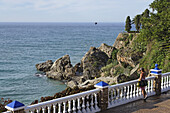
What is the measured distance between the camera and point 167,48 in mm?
24625

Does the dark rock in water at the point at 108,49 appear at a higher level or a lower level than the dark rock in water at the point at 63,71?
higher

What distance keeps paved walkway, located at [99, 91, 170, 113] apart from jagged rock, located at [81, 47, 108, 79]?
27.4 m

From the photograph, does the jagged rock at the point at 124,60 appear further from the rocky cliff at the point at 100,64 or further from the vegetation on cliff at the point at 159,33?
the vegetation on cliff at the point at 159,33

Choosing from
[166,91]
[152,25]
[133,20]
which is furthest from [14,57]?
[166,91]

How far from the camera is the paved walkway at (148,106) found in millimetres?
10352

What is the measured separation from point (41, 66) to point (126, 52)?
18659mm

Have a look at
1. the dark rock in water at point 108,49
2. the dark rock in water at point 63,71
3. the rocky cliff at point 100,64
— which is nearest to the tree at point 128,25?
the rocky cliff at point 100,64

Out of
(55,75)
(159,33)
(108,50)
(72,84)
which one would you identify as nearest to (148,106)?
(159,33)

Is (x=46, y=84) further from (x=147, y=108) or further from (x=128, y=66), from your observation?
(x=147, y=108)

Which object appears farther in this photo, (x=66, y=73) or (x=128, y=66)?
(x=66, y=73)

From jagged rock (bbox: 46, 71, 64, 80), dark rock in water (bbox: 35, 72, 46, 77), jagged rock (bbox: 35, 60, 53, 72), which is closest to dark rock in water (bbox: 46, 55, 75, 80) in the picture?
jagged rock (bbox: 46, 71, 64, 80)

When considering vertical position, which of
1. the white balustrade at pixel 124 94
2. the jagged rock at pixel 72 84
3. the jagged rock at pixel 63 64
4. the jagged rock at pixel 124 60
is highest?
the white balustrade at pixel 124 94

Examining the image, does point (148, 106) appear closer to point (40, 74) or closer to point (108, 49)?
point (108, 49)

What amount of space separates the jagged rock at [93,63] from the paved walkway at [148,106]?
27.4 meters
